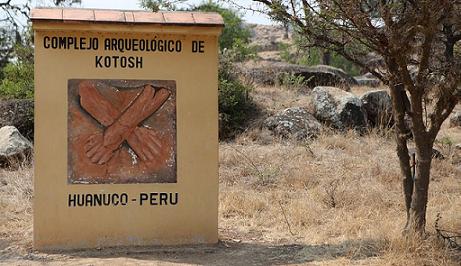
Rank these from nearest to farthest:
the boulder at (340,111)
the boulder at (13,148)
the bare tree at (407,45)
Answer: the bare tree at (407,45)
the boulder at (13,148)
the boulder at (340,111)

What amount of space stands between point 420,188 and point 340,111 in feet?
25.8

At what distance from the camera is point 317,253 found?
6977 mm

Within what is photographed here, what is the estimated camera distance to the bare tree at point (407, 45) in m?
6.11

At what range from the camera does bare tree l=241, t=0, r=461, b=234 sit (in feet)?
20.0

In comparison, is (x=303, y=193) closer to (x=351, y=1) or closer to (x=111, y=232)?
(x=111, y=232)

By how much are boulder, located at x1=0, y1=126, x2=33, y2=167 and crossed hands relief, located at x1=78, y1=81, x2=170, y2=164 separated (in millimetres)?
5368

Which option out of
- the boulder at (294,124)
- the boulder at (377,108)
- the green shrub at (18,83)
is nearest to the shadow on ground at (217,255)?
the boulder at (294,124)

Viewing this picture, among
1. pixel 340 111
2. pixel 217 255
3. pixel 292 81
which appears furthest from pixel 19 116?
pixel 217 255

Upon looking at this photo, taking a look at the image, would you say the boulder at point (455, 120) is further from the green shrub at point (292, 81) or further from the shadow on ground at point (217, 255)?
the shadow on ground at point (217, 255)

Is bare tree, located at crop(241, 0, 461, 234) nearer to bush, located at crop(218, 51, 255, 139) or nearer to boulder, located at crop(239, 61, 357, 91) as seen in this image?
bush, located at crop(218, 51, 255, 139)

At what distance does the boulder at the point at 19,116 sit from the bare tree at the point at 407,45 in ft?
27.0

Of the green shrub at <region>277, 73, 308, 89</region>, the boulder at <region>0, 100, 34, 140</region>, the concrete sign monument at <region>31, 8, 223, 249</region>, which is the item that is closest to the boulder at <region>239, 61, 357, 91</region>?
the green shrub at <region>277, 73, 308, 89</region>

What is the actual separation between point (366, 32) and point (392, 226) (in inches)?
104

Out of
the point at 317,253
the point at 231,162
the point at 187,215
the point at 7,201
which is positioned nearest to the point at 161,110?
the point at 187,215
